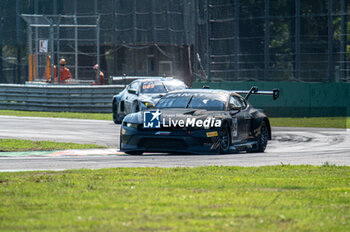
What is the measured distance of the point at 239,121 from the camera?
14438 millimetres

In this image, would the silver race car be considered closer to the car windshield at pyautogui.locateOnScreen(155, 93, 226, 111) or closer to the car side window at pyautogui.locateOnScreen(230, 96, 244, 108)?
the car side window at pyautogui.locateOnScreen(230, 96, 244, 108)

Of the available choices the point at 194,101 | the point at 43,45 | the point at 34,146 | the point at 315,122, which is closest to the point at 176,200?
the point at 194,101

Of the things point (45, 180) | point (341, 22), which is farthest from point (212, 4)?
point (45, 180)

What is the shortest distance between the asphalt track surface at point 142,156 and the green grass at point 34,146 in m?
0.81

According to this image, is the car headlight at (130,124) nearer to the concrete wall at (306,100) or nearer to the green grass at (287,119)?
the green grass at (287,119)

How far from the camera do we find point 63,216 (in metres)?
6.70

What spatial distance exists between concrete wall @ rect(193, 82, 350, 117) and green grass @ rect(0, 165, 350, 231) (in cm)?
1747

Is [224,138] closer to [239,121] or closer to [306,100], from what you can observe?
[239,121]

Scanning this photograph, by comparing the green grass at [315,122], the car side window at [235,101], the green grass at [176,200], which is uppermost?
the car side window at [235,101]

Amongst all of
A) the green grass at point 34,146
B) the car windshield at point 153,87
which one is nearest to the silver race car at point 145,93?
the car windshield at point 153,87

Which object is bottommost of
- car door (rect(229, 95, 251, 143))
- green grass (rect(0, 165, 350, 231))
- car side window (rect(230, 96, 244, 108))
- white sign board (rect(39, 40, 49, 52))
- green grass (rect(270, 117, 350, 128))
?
green grass (rect(270, 117, 350, 128))

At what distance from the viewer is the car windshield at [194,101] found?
14.3 m

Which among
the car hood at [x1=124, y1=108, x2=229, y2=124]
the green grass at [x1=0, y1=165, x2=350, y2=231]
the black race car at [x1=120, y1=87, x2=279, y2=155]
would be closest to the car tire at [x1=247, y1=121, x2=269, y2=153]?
the black race car at [x1=120, y1=87, x2=279, y2=155]

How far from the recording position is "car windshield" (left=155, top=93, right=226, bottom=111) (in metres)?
14.3
